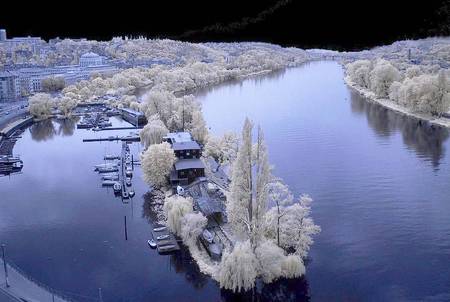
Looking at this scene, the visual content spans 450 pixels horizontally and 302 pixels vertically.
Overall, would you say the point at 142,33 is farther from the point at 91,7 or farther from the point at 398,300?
the point at 398,300

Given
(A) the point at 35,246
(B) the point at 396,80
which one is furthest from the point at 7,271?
(B) the point at 396,80

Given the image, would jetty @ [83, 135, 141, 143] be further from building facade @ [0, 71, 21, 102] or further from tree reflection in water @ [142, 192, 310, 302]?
building facade @ [0, 71, 21, 102]

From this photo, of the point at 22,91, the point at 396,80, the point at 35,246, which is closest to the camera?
the point at 35,246

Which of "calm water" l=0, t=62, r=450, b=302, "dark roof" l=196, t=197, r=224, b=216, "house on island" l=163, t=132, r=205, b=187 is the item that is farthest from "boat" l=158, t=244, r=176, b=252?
"house on island" l=163, t=132, r=205, b=187

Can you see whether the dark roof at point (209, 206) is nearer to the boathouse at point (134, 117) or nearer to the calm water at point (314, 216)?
the calm water at point (314, 216)

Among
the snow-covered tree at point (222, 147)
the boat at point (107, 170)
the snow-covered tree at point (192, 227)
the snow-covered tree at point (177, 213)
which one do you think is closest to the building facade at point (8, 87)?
the boat at point (107, 170)

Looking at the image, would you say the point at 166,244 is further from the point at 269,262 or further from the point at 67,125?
the point at 67,125

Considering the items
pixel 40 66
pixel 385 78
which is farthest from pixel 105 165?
pixel 40 66
